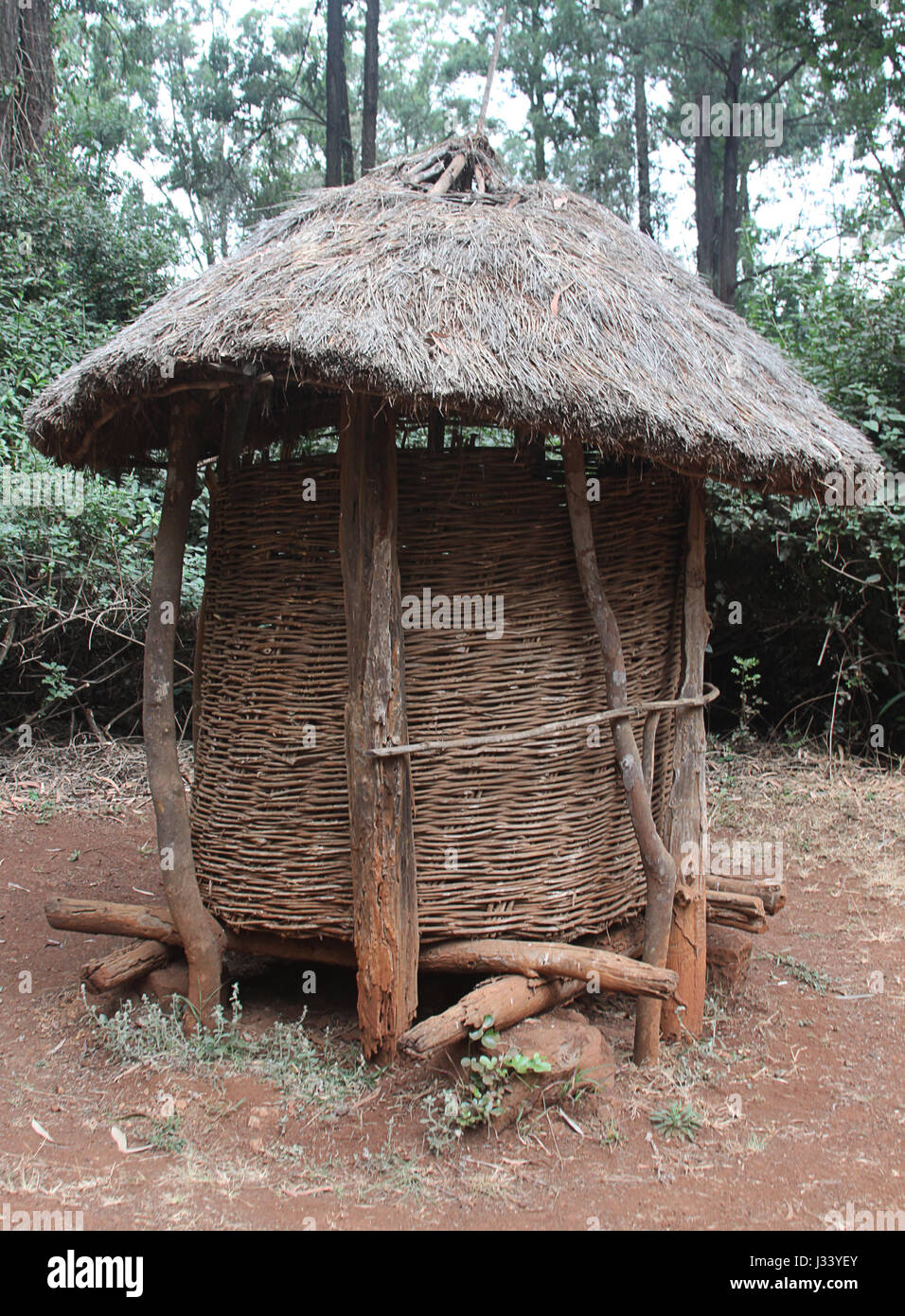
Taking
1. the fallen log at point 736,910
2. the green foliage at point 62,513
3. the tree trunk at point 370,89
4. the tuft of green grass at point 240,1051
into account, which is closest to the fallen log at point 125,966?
the tuft of green grass at point 240,1051

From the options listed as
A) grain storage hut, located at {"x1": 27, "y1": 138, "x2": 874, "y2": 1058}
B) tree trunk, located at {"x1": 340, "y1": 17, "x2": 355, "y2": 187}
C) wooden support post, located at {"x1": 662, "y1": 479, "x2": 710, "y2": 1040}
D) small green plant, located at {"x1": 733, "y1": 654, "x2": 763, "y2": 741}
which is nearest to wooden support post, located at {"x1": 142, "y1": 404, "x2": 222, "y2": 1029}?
grain storage hut, located at {"x1": 27, "y1": 138, "x2": 874, "y2": 1058}

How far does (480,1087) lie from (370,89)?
550 inches

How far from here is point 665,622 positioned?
5.04 m

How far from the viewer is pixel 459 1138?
374 centimetres

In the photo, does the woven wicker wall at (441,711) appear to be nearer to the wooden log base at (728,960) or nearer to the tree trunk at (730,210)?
the wooden log base at (728,960)

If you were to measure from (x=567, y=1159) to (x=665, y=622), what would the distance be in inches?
97.8

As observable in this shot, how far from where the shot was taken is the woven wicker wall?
436 centimetres

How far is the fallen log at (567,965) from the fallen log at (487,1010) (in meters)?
0.07

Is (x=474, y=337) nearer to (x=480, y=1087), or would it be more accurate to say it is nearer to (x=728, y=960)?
(x=480, y=1087)

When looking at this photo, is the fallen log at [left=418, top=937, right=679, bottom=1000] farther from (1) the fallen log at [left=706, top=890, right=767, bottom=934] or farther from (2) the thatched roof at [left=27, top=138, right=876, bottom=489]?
(2) the thatched roof at [left=27, top=138, right=876, bottom=489]

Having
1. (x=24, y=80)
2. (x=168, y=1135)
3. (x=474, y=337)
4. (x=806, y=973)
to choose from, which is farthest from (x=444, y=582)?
(x=24, y=80)

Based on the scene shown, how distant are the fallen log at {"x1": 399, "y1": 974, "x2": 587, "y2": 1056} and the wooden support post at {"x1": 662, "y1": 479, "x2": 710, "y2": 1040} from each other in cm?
67
